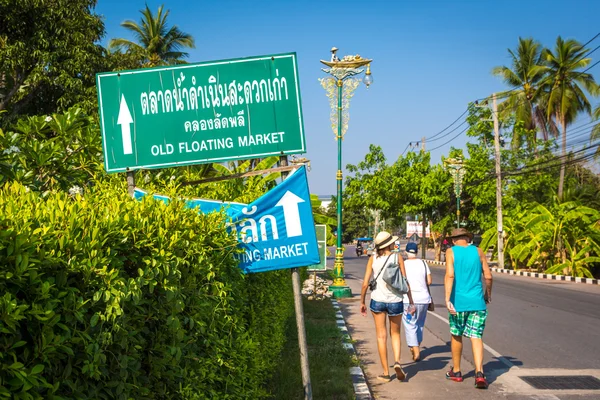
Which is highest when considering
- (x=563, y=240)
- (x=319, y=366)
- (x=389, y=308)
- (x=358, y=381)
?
(x=389, y=308)

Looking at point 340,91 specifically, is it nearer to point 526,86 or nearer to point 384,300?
point 384,300

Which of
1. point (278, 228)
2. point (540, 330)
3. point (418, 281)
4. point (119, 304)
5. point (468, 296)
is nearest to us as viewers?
point (119, 304)

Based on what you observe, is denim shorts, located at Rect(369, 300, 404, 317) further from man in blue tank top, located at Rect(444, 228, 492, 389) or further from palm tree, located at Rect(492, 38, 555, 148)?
palm tree, located at Rect(492, 38, 555, 148)

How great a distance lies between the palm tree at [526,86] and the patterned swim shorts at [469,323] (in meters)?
46.2

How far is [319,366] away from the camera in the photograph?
833 centimetres

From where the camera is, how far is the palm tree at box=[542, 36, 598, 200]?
163 ft

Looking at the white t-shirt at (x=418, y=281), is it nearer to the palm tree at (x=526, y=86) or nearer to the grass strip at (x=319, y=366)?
the grass strip at (x=319, y=366)

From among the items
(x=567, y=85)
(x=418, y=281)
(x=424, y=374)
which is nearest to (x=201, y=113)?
(x=424, y=374)

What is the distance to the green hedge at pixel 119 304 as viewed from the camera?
7.56ft

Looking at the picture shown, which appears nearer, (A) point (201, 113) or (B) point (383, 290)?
(A) point (201, 113)

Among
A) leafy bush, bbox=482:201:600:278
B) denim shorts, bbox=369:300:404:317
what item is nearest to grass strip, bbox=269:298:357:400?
denim shorts, bbox=369:300:404:317

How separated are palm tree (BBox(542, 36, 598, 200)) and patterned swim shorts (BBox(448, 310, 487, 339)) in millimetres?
45317

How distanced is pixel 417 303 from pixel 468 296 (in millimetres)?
1877

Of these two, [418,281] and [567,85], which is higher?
[567,85]
